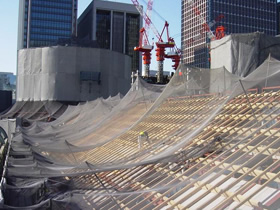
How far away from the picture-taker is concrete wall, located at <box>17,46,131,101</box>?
33844 mm

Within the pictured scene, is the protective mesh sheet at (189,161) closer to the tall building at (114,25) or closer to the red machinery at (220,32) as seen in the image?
the red machinery at (220,32)

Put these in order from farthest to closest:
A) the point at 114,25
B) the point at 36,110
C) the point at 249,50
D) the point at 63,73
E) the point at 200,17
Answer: the point at 200,17, the point at 114,25, the point at 63,73, the point at 36,110, the point at 249,50

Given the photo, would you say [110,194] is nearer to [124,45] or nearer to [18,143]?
[18,143]

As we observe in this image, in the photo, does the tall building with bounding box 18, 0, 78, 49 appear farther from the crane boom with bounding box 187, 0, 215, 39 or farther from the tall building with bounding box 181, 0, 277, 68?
the tall building with bounding box 181, 0, 277, 68

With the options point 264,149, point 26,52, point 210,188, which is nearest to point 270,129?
point 264,149

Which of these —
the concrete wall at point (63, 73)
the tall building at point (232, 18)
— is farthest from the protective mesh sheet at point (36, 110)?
the tall building at point (232, 18)

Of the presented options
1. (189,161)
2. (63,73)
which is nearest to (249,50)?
(189,161)

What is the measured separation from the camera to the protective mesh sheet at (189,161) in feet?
16.4

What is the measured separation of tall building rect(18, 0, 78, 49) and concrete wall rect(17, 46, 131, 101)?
61.7 metres

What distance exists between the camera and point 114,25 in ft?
355

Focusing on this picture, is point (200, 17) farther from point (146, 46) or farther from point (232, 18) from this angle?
point (146, 46)

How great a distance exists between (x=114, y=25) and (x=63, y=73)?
77.8 metres

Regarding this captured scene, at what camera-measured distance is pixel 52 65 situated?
3381 centimetres

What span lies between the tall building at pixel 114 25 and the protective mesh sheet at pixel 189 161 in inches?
3904
